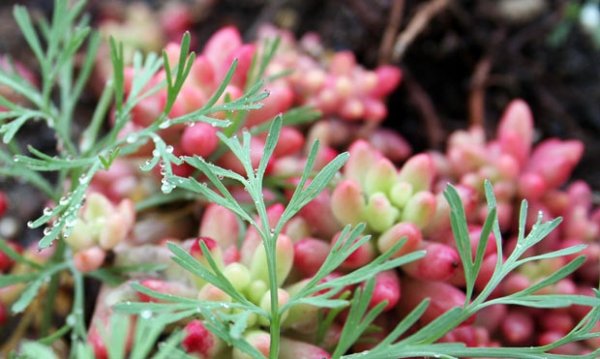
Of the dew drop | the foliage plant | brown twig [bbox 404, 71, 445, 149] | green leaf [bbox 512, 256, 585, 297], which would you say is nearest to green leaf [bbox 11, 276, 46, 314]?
the foliage plant

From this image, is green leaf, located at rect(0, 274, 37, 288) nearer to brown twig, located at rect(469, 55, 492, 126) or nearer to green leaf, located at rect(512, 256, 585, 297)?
green leaf, located at rect(512, 256, 585, 297)

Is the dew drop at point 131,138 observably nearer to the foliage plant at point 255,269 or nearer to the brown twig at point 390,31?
the foliage plant at point 255,269

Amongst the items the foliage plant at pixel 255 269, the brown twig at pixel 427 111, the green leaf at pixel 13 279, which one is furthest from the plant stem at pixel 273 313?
the brown twig at pixel 427 111

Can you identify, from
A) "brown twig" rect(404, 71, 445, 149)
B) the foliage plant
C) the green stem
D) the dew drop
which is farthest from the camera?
"brown twig" rect(404, 71, 445, 149)

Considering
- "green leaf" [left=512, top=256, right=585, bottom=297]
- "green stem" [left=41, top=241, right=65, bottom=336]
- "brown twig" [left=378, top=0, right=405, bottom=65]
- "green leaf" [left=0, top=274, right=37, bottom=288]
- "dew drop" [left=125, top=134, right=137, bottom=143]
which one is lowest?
"green stem" [left=41, top=241, right=65, bottom=336]

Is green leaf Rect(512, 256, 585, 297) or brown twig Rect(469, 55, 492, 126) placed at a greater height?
brown twig Rect(469, 55, 492, 126)

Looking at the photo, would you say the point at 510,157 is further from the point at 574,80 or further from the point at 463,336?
the point at 574,80

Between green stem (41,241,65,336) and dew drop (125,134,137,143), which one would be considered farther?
green stem (41,241,65,336)

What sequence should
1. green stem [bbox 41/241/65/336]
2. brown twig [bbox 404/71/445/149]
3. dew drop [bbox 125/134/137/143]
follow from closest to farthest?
dew drop [bbox 125/134/137/143]
green stem [bbox 41/241/65/336]
brown twig [bbox 404/71/445/149]
